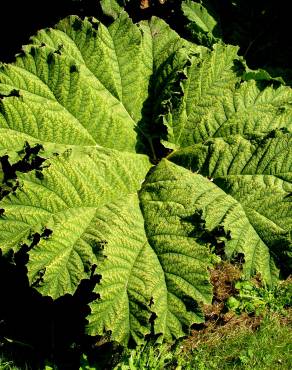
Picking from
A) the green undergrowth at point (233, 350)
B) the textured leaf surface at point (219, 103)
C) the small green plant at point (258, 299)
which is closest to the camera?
the textured leaf surface at point (219, 103)

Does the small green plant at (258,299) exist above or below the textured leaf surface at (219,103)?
below

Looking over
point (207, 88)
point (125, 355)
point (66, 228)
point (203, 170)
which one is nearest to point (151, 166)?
point (203, 170)

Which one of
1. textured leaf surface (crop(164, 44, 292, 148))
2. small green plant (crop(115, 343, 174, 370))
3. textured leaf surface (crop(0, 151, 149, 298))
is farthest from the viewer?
small green plant (crop(115, 343, 174, 370))

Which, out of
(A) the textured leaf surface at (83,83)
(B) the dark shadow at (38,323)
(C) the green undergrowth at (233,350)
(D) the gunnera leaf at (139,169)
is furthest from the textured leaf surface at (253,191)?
(C) the green undergrowth at (233,350)

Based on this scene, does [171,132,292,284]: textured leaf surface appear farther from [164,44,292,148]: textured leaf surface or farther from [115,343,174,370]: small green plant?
[115,343,174,370]: small green plant

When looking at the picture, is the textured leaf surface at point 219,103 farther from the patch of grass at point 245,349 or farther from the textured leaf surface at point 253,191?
the patch of grass at point 245,349

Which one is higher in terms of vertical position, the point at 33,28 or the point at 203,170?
the point at 33,28

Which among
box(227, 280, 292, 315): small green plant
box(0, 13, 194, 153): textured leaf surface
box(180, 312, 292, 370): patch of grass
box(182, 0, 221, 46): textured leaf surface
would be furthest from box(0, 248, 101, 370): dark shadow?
box(182, 0, 221, 46): textured leaf surface

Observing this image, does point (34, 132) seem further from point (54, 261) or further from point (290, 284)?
point (290, 284)
